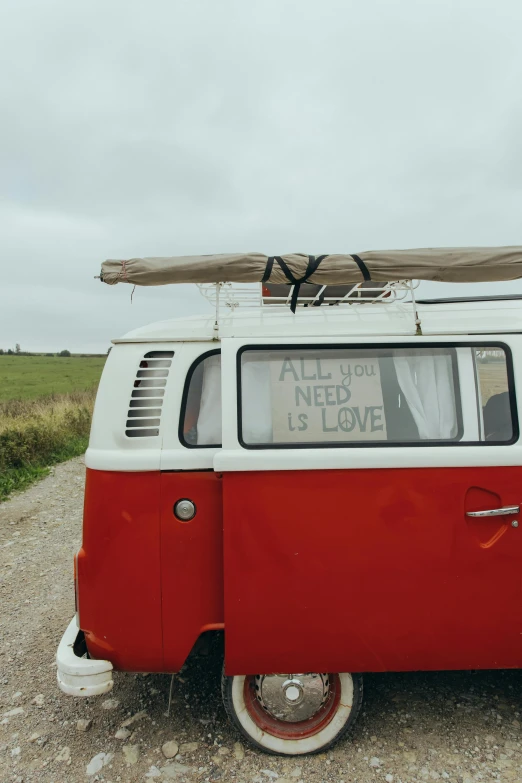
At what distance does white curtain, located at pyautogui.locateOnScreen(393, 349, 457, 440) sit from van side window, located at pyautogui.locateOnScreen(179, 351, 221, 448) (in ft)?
3.23

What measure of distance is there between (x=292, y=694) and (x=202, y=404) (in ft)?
5.25

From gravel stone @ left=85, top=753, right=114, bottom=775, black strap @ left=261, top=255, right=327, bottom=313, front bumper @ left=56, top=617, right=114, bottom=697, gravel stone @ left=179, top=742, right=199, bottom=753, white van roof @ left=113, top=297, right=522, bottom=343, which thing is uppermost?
black strap @ left=261, top=255, right=327, bottom=313

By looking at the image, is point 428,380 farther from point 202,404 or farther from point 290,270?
point 202,404

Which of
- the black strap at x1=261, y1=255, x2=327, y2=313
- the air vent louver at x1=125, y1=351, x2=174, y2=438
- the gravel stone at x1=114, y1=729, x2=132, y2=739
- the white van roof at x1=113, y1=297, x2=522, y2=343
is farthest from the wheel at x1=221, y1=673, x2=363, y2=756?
the black strap at x1=261, y1=255, x2=327, y2=313

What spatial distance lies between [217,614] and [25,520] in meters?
5.82

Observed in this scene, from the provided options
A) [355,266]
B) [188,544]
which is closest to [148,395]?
[188,544]

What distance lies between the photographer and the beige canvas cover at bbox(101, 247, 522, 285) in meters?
2.87

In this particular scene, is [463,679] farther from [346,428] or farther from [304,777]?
[346,428]

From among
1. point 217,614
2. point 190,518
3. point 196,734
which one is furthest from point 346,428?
point 196,734

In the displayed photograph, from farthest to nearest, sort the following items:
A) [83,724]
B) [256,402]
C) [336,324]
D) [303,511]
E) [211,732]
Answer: [83,724] < [211,732] < [336,324] < [256,402] < [303,511]

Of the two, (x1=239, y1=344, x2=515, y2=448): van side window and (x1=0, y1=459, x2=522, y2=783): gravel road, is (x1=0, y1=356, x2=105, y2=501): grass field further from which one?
(x1=239, y1=344, x2=515, y2=448): van side window

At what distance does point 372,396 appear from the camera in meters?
2.87

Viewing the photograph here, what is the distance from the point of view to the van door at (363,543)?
2684 millimetres

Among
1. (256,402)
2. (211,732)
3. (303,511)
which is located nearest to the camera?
(303,511)
